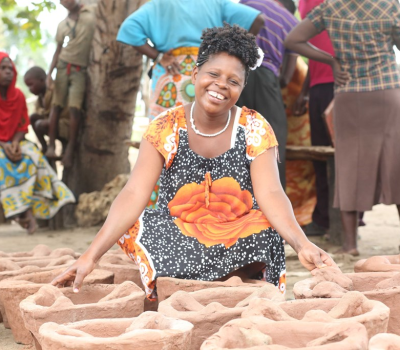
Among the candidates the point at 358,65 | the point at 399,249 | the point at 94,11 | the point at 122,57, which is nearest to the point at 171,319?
the point at 358,65

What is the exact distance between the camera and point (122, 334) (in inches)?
75.3

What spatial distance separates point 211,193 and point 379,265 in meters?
0.82

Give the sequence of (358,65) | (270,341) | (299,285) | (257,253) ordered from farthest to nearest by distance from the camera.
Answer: (358,65) < (257,253) < (299,285) < (270,341)

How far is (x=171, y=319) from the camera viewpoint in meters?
2.00

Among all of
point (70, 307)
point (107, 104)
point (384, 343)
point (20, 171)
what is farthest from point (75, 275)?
point (107, 104)

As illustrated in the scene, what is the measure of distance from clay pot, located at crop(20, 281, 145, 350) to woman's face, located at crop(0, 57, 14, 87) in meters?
4.37

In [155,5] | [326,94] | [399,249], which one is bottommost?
[399,249]

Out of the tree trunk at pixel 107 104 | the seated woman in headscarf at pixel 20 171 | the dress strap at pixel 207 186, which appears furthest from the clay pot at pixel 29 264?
the tree trunk at pixel 107 104

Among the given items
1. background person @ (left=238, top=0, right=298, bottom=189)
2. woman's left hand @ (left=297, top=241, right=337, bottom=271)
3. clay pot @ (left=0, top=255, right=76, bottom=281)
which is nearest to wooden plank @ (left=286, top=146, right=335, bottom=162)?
background person @ (left=238, top=0, right=298, bottom=189)

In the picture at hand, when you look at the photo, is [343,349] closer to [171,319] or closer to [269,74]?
[171,319]

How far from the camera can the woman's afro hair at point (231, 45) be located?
3.03 m

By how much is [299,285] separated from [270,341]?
61 cm

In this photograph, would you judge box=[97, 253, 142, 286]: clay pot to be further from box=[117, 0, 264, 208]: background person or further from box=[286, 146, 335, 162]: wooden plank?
box=[286, 146, 335, 162]: wooden plank

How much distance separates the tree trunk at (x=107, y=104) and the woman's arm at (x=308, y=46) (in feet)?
6.82
